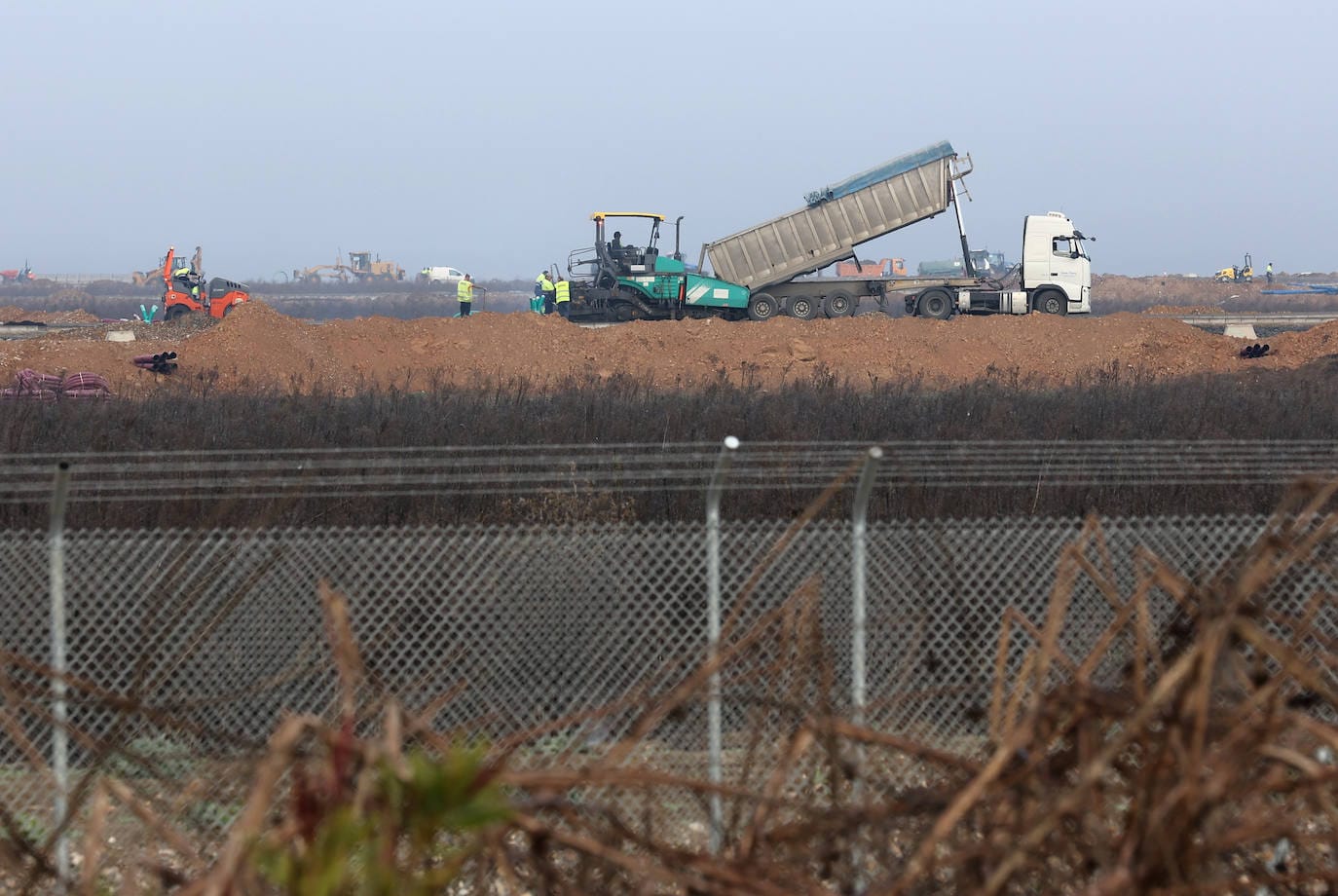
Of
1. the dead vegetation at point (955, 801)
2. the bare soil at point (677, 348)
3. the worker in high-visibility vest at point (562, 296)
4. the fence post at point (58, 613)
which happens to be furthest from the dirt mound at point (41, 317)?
the dead vegetation at point (955, 801)

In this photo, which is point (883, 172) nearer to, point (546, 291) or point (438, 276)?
point (546, 291)

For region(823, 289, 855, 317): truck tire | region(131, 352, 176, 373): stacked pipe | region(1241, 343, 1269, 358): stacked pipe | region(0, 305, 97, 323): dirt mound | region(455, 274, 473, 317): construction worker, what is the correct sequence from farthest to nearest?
region(0, 305, 97, 323): dirt mound → region(455, 274, 473, 317): construction worker → region(823, 289, 855, 317): truck tire → region(1241, 343, 1269, 358): stacked pipe → region(131, 352, 176, 373): stacked pipe

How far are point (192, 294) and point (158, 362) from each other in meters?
16.6

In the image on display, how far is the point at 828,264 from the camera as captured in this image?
1239 inches

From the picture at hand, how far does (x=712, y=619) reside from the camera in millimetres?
4895

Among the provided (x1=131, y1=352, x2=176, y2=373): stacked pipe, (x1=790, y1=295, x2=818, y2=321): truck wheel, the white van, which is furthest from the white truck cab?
the white van

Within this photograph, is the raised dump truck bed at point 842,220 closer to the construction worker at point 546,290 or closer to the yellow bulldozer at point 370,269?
the construction worker at point 546,290

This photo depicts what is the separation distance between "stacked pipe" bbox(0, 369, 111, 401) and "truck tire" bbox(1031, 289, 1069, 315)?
21.5m

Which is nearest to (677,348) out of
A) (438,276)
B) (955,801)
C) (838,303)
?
(838,303)

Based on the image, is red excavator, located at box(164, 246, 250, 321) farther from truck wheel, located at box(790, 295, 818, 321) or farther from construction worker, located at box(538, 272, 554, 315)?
truck wheel, located at box(790, 295, 818, 321)

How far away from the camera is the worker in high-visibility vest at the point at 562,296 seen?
108 feet

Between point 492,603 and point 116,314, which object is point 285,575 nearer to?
point 492,603

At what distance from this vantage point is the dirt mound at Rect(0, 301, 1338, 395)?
2469cm

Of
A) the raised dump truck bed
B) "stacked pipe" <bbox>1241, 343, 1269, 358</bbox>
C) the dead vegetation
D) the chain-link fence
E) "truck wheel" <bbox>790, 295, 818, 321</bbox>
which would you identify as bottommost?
the chain-link fence
